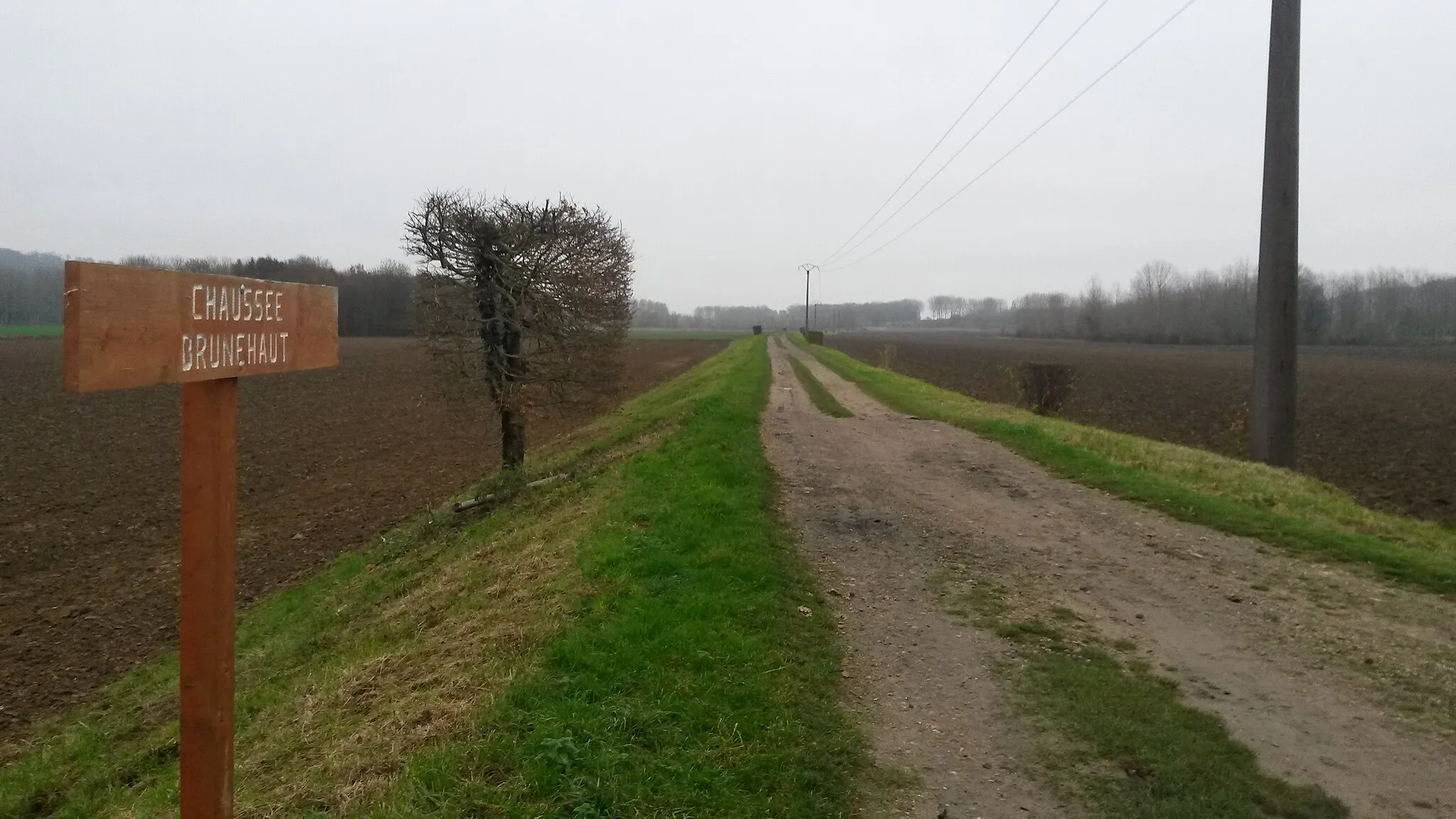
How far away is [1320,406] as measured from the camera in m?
30.6

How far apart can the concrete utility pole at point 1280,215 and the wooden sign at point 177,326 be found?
13932 mm

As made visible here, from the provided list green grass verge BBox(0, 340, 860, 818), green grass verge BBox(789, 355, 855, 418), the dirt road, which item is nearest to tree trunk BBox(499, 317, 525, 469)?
green grass verge BBox(0, 340, 860, 818)

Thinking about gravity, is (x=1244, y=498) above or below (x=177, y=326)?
below

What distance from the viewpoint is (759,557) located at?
25.3 feet

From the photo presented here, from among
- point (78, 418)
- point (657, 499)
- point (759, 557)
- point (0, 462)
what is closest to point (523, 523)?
point (657, 499)

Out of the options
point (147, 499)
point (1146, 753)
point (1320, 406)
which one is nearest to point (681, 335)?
point (1320, 406)

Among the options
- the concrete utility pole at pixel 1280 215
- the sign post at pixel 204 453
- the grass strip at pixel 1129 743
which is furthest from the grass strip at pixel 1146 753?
the concrete utility pole at pixel 1280 215

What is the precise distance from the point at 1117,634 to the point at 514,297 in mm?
9619

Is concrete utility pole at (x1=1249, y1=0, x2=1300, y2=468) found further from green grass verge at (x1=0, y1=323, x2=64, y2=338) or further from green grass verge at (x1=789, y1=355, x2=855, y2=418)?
green grass verge at (x1=0, y1=323, x2=64, y2=338)

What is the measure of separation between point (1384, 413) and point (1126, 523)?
79.1 ft

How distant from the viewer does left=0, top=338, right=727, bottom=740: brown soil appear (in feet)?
32.6

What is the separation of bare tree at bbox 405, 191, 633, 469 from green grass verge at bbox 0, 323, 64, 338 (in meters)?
73.3

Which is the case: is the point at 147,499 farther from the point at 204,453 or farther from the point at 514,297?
the point at 204,453

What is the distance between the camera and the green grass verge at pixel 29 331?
7288 centimetres
